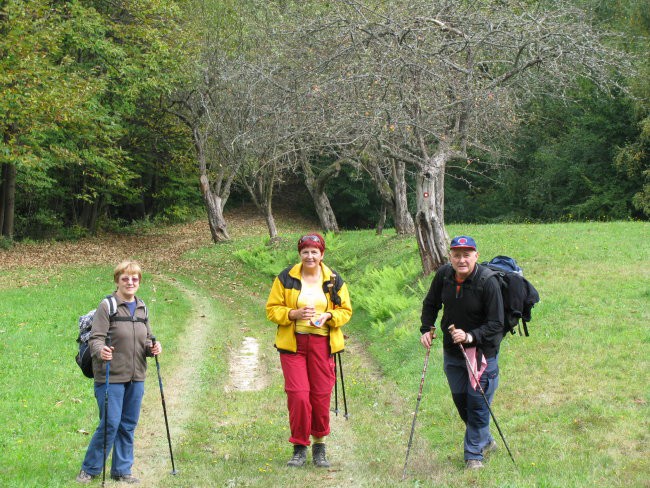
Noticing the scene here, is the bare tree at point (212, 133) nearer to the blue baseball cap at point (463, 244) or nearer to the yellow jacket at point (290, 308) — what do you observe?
the yellow jacket at point (290, 308)

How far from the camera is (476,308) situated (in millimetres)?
6523

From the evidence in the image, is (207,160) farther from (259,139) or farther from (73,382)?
(73,382)

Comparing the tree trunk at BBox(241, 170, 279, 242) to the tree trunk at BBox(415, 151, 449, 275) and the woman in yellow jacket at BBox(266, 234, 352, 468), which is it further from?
the woman in yellow jacket at BBox(266, 234, 352, 468)

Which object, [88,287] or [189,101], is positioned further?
[189,101]

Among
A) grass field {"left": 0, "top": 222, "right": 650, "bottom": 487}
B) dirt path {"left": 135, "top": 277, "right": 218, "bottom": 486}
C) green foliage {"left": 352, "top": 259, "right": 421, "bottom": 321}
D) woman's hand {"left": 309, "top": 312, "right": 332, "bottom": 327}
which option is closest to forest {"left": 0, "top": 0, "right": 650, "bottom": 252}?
green foliage {"left": 352, "top": 259, "right": 421, "bottom": 321}

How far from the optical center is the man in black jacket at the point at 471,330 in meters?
6.46

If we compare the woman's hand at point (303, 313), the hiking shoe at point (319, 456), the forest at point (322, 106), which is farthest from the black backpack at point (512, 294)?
the forest at point (322, 106)

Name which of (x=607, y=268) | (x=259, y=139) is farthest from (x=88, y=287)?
(x=607, y=268)

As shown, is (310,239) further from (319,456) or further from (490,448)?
(490,448)

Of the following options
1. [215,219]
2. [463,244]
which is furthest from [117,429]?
[215,219]

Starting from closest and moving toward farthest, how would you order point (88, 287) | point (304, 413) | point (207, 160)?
point (304, 413)
point (88, 287)
point (207, 160)

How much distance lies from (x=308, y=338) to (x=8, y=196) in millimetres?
24884

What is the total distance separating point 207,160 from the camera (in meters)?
31.8

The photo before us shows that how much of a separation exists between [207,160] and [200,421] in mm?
23862
